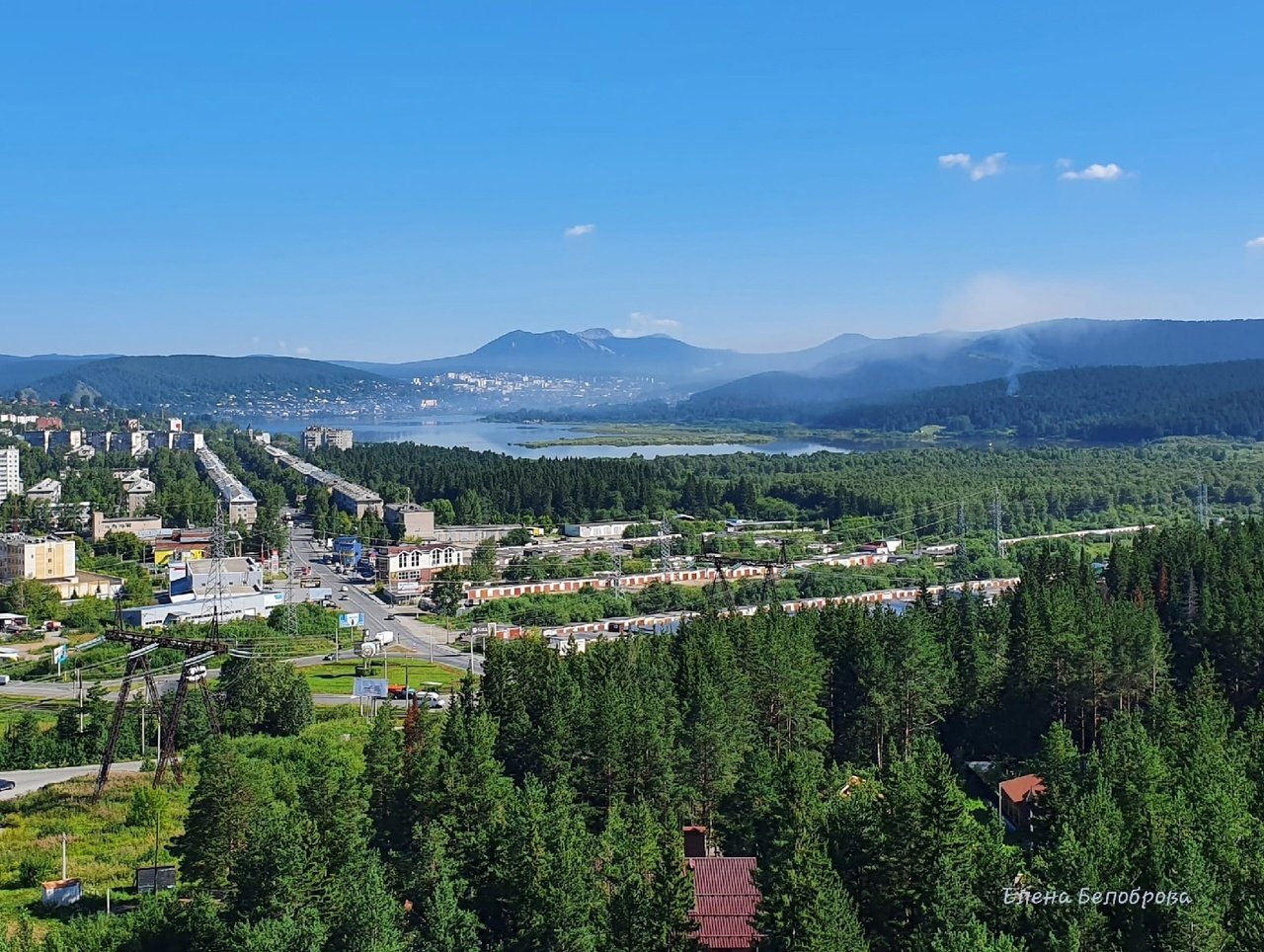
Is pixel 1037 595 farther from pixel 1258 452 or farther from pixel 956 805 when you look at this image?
pixel 1258 452

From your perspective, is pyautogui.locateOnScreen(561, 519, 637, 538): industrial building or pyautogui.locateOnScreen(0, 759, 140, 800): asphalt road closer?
pyautogui.locateOnScreen(0, 759, 140, 800): asphalt road

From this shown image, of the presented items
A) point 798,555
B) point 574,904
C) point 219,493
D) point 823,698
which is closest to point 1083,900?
point 574,904

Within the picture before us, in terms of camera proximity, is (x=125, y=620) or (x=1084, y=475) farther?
(x=1084, y=475)

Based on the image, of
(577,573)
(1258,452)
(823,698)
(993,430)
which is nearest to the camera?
(823,698)

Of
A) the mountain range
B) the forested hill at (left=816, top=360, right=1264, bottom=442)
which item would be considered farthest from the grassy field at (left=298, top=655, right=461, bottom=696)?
the mountain range

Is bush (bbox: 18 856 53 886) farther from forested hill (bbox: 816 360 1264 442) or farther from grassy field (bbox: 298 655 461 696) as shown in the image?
forested hill (bbox: 816 360 1264 442)

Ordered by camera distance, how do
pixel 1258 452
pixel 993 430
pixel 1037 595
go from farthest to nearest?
1. pixel 993 430
2. pixel 1258 452
3. pixel 1037 595

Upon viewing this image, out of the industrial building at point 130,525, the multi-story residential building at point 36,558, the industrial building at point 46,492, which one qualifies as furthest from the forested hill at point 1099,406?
the multi-story residential building at point 36,558
